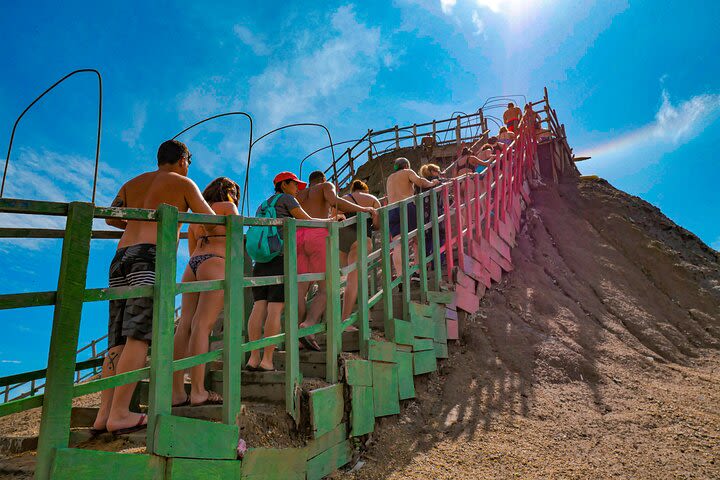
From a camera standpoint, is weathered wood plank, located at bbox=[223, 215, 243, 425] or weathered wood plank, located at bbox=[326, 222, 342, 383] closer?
weathered wood plank, located at bbox=[223, 215, 243, 425]

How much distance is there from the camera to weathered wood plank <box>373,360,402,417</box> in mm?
3947

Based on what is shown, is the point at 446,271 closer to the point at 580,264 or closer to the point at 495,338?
the point at 495,338

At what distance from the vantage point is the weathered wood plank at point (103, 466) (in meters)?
1.88

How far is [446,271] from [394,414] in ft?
7.21

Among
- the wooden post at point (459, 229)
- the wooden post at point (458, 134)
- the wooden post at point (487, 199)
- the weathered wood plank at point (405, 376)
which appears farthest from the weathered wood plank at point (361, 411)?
the wooden post at point (458, 134)

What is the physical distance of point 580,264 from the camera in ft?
28.7

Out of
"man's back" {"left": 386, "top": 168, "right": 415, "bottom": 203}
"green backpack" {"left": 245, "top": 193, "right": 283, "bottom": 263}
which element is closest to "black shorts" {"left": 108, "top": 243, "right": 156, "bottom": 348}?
"green backpack" {"left": 245, "top": 193, "right": 283, "bottom": 263}

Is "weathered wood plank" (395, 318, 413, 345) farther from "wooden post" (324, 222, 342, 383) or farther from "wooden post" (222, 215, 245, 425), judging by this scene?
"wooden post" (222, 215, 245, 425)

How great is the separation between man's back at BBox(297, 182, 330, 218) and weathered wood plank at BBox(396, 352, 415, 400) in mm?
1419

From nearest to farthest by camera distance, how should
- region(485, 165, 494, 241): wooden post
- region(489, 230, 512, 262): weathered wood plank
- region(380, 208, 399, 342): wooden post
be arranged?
region(380, 208, 399, 342): wooden post, region(485, 165, 494, 241): wooden post, region(489, 230, 512, 262): weathered wood plank

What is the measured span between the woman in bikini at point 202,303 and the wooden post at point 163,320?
645mm

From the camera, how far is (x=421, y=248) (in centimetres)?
503

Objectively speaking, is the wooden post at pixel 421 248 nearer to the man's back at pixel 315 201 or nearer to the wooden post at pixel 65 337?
the man's back at pixel 315 201

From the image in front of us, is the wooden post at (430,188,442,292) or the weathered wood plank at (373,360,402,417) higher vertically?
the wooden post at (430,188,442,292)
